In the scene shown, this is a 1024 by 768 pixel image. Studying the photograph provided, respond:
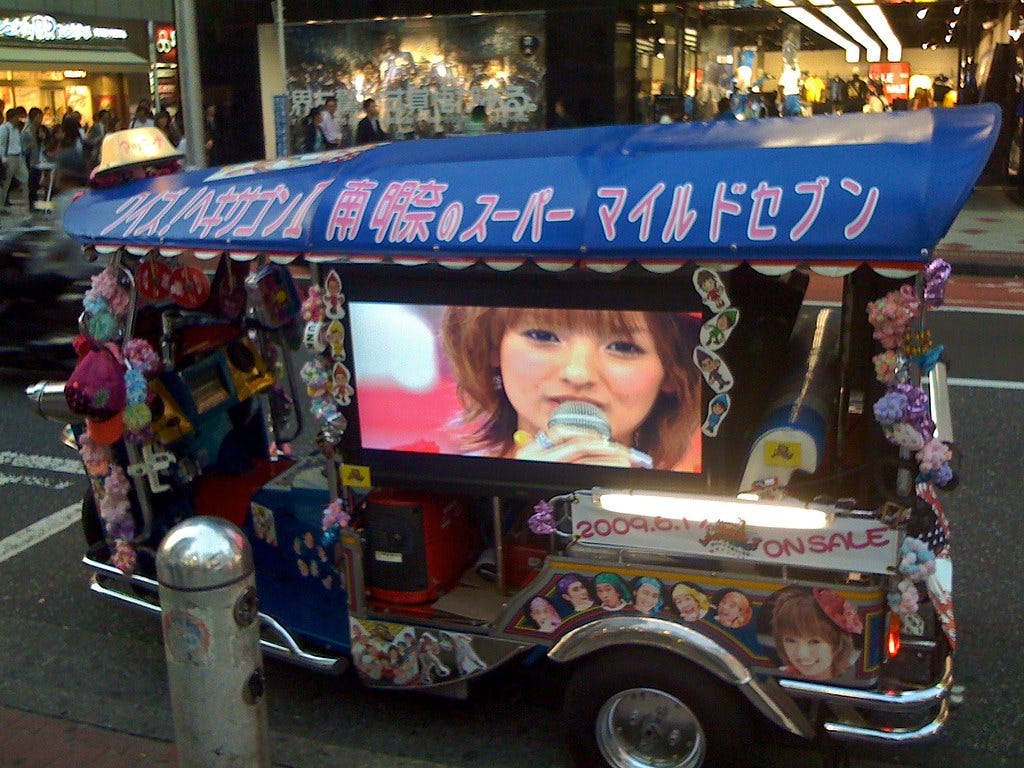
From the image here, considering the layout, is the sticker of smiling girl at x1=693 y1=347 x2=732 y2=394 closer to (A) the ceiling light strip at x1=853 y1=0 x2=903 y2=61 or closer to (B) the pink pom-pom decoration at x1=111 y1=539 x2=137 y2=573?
(B) the pink pom-pom decoration at x1=111 y1=539 x2=137 y2=573

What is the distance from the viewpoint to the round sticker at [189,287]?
5.03 meters

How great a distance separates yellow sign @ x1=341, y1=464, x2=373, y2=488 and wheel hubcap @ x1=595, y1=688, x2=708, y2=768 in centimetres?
115

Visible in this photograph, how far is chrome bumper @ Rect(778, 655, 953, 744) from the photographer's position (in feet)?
11.2

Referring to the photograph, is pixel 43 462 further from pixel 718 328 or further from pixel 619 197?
pixel 718 328

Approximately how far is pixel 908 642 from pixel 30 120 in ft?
68.8

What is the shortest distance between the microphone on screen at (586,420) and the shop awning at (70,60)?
87.3ft

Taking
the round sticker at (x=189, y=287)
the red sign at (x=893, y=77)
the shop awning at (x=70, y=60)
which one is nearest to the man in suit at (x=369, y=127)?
the red sign at (x=893, y=77)

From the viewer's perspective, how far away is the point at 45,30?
27078 millimetres

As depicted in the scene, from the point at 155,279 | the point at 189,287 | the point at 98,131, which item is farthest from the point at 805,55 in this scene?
the point at 155,279

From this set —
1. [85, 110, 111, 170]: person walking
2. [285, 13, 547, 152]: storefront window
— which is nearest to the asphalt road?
[285, 13, 547, 152]: storefront window

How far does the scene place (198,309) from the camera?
528 centimetres

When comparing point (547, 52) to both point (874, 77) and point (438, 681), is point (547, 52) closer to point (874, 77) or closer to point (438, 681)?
point (874, 77)

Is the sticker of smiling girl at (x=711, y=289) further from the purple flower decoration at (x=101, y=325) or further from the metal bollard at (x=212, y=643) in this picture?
the purple flower decoration at (x=101, y=325)

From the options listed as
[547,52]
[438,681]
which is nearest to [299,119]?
[547,52]
